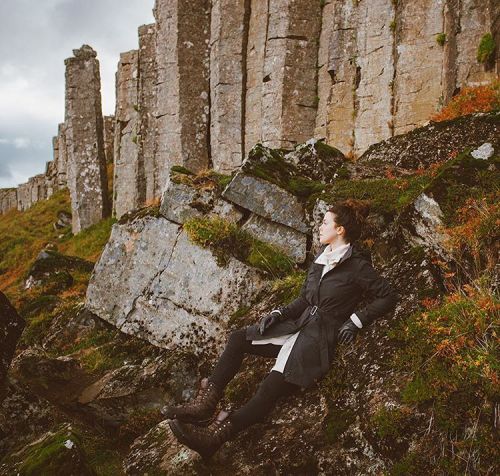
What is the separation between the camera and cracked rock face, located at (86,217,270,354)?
25.5ft

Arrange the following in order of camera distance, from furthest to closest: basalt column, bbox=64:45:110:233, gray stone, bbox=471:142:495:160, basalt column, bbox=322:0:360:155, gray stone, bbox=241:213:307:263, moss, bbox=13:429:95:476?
basalt column, bbox=64:45:110:233 → basalt column, bbox=322:0:360:155 → gray stone, bbox=241:213:307:263 → gray stone, bbox=471:142:495:160 → moss, bbox=13:429:95:476

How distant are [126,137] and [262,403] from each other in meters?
20.8

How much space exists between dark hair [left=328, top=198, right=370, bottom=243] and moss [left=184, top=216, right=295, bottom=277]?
2517 millimetres

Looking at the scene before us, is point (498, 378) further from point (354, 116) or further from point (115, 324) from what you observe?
point (354, 116)

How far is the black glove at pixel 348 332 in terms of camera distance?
4.88 meters

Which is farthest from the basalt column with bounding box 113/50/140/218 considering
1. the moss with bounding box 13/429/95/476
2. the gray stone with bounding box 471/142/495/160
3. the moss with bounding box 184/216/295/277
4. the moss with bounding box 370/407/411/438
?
the moss with bounding box 370/407/411/438

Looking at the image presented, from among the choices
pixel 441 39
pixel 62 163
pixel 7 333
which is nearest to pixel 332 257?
pixel 7 333

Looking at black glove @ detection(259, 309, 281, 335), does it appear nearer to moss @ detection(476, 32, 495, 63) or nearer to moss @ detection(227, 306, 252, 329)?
moss @ detection(227, 306, 252, 329)

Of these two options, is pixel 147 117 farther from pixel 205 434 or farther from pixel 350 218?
pixel 205 434

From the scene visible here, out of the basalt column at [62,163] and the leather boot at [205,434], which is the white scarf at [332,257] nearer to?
the leather boot at [205,434]

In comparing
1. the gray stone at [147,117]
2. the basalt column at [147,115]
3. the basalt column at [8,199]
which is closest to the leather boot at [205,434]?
the gray stone at [147,117]

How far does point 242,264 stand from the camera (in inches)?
311

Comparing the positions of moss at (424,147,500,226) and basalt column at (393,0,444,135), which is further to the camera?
basalt column at (393,0,444,135)

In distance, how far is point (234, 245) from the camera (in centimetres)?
830
